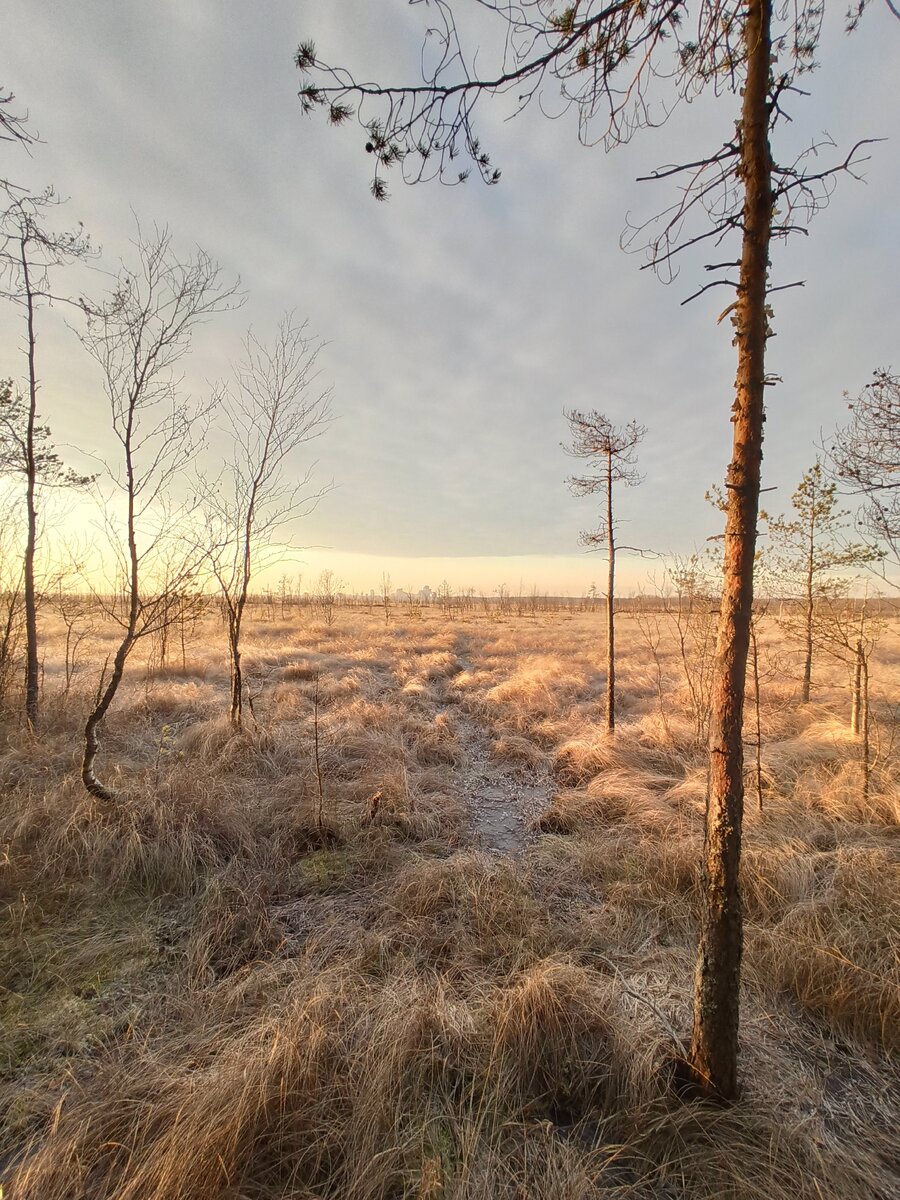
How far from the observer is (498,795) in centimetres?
634

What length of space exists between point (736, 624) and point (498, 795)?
5238 mm

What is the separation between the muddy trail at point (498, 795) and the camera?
5132 mm

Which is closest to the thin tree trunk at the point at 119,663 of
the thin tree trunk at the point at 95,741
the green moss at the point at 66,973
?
the thin tree trunk at the point at 95,741

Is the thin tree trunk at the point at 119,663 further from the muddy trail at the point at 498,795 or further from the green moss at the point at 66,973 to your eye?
the muddy trail at the point at 498,795

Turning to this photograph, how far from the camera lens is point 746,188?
1.83 metres

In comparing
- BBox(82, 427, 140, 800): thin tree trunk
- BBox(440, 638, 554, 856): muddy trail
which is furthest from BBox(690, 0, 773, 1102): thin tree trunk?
BBox(82, 427, 140, 800): thin tree trunk

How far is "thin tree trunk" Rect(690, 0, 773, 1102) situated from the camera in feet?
5.94

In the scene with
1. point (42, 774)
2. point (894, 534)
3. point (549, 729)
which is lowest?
point (549, 729)

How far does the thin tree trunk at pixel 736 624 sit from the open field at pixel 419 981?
0.36 meters

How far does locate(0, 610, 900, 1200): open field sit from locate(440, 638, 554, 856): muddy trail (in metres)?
0.06

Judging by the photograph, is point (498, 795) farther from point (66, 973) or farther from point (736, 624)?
point (736, 624)

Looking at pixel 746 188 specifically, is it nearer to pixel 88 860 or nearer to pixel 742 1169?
pixel 742 1169

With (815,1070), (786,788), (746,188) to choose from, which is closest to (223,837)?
(815,1070)

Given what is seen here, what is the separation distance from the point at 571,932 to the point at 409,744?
191 inches
